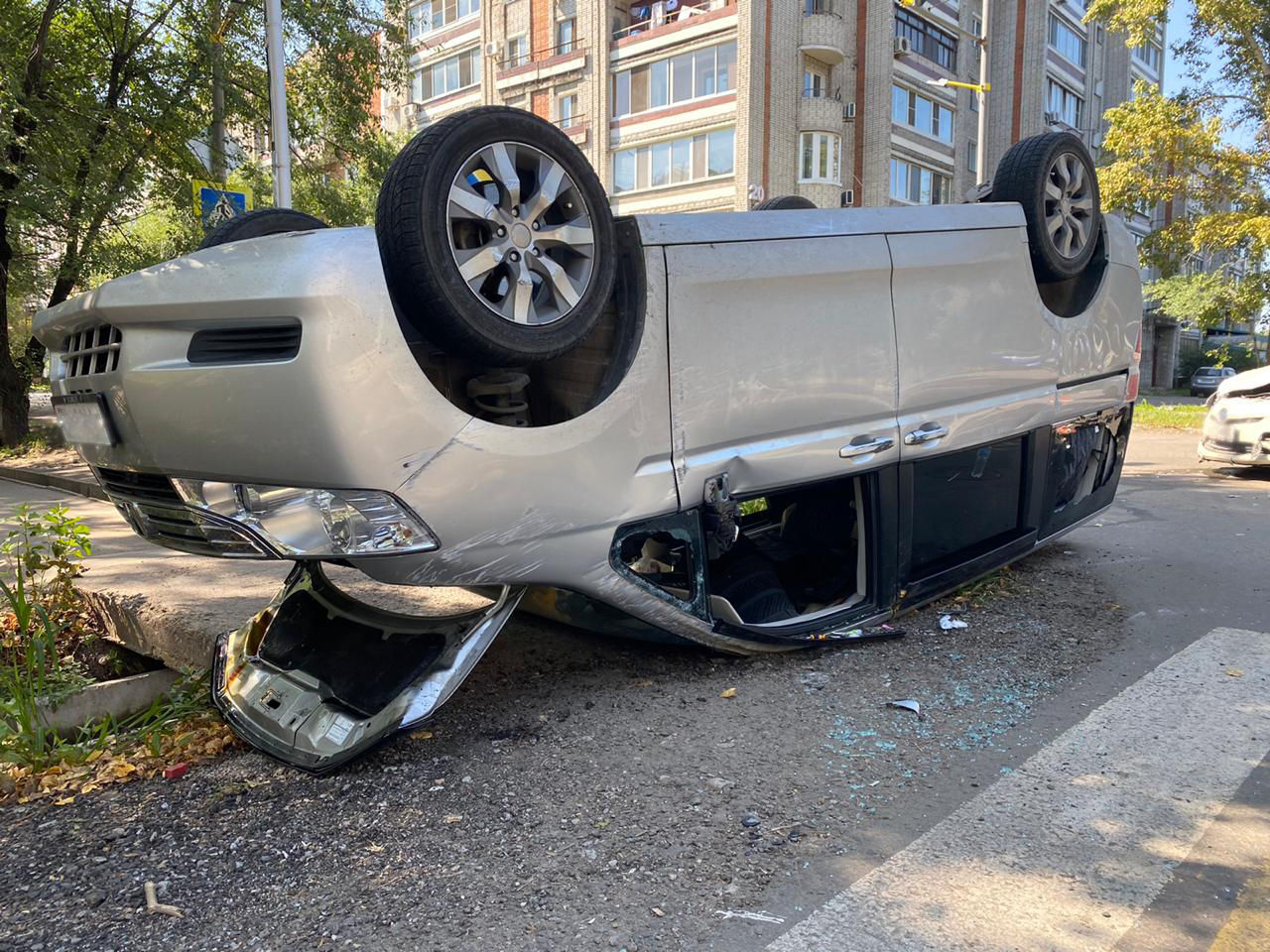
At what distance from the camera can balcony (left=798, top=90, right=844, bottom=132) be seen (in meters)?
28.2

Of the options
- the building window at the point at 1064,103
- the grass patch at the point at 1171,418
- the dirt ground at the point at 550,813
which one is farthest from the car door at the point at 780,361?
the building window at the point at 1064,103

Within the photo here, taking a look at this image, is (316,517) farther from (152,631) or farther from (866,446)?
(152,631)

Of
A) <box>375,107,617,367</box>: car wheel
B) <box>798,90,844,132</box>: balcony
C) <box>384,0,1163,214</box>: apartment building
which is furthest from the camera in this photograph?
<box>798,90,844,132</box>: balcony

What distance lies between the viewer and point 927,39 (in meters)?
32.6

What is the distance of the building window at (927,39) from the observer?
31.2m

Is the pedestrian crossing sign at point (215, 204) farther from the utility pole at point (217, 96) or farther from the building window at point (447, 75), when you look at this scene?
the building window at point (447, 75)

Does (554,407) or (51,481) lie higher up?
(554,407)

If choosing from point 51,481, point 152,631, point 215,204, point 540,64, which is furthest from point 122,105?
point 540,64

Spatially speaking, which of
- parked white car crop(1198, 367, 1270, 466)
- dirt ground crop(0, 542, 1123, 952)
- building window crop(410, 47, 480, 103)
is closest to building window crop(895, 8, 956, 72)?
building window crop(410, 47, 480, 103)

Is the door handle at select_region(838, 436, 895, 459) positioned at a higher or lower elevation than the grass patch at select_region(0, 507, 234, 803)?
higher

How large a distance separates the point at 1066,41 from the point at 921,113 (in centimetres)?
1362

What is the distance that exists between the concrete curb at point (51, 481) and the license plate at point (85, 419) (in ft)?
25.2

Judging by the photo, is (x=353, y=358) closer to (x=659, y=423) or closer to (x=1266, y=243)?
(x=659, y=423)

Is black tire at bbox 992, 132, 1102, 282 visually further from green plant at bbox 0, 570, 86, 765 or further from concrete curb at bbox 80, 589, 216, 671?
green plant at bbox 0, 570, 86, 765
